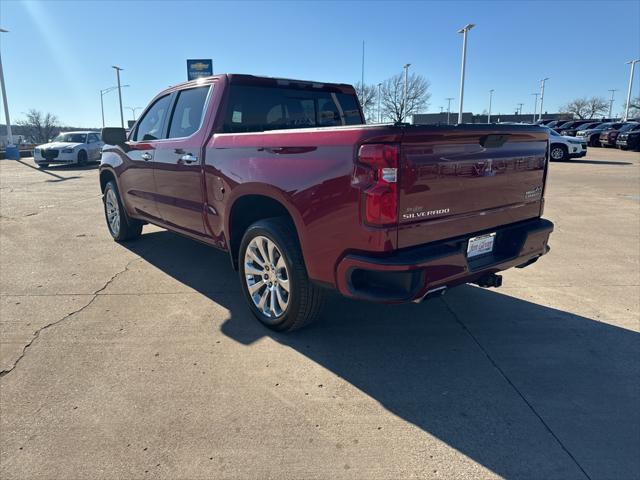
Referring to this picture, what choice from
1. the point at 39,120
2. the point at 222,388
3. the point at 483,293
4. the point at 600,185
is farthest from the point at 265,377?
the point at 39,120

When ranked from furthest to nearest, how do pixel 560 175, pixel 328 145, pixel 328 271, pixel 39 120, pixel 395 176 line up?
1. pixel 39 120
2. pixel 560 175
3. pixel 328 271
4. pixel 328 145
5. pixel 395 176

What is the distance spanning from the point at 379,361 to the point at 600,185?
12390mm

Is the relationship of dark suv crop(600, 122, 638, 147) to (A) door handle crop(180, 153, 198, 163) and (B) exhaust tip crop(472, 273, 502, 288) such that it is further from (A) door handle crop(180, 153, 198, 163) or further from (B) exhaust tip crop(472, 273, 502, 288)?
(A) door handle crop(180, 153, 198, 163)

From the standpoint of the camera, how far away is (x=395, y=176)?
2.58m

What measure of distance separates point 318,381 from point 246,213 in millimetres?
1620

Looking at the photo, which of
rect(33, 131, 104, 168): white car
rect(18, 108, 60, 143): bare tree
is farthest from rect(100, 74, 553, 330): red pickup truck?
rect(18, 108, 60, 143): bare tree

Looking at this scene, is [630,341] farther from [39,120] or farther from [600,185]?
[39,120]

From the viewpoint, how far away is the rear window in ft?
13.9

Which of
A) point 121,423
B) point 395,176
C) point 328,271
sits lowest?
point 121,423

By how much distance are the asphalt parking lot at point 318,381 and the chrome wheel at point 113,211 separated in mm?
1478

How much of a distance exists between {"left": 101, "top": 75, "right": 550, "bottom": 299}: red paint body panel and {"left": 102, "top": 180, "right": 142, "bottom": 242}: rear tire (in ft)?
9.20

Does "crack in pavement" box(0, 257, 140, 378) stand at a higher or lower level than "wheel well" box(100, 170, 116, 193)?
lower

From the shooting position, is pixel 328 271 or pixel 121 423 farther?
pixel 328 271

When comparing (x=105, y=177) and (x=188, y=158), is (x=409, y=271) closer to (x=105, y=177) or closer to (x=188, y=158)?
(x=188, y=158)
